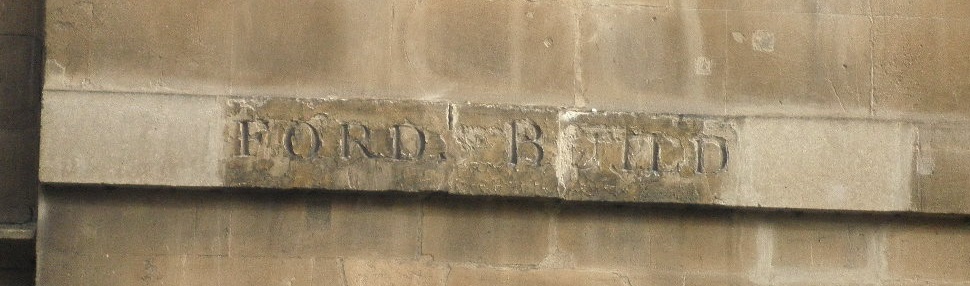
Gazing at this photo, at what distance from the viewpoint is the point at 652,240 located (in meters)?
7.19

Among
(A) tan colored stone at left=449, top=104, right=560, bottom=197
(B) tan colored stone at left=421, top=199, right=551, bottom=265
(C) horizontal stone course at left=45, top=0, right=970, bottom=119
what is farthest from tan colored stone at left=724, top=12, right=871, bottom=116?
→ (B) tan colored stone at left=421, top=199, right=551, bottom=265

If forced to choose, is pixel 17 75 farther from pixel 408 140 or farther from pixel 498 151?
pixel 498 151

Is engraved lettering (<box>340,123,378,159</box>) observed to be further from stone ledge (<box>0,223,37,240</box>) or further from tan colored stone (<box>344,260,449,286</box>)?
stone ledge (<box>0,223,37,240</box>)

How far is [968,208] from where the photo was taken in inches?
285

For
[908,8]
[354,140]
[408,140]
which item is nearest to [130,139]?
[354,140]

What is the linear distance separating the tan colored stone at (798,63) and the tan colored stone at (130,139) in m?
2.94

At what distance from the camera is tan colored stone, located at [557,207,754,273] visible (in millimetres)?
7148

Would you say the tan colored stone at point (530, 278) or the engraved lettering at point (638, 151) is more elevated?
the engraved lettering at point (638, 151)

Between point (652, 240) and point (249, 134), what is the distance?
7.59 ft

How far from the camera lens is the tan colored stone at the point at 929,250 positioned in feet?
23.9

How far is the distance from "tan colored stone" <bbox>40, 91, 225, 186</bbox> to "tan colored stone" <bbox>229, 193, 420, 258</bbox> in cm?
30

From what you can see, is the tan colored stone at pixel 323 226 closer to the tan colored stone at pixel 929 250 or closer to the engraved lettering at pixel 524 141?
the engraved lettering at pixel 524 141

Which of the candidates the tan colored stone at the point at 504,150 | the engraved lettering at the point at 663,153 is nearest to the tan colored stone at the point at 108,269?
the tan colored stone at the point at 504,150

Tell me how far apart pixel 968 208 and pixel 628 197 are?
1.96 m
